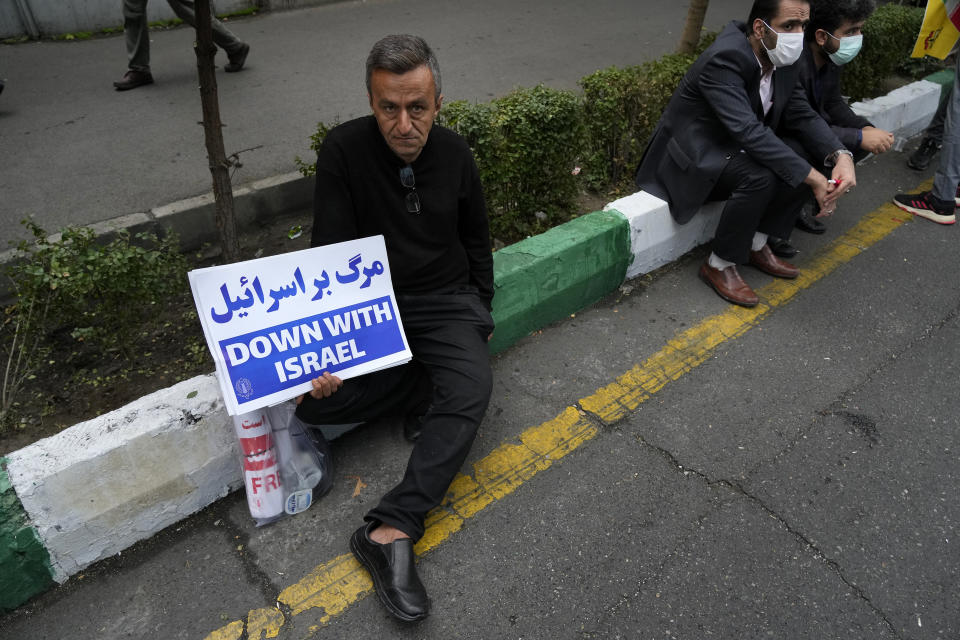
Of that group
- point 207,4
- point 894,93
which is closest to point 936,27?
point 894,93

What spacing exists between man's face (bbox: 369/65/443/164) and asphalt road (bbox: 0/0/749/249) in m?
2.40

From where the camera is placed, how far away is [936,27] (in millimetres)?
4660

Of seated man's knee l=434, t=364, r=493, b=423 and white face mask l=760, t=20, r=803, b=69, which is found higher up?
white face mask l=760, t=20, r=803, b=69

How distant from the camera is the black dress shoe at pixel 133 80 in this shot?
19.1 ft

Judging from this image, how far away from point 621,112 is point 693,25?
1756 millimetres

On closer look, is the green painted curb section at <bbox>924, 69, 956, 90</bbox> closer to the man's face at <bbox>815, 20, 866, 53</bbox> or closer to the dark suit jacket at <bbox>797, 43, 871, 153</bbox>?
the dark suit jacket at <bbox>797, 43, 871, 153</bbox>

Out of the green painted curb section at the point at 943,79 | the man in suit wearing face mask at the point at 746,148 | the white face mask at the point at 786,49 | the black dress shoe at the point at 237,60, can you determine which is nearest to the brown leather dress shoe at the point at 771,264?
the man in suit wearing face mask at the point at 746,148

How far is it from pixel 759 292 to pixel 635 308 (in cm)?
81

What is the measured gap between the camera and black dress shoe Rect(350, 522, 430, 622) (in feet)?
6.64

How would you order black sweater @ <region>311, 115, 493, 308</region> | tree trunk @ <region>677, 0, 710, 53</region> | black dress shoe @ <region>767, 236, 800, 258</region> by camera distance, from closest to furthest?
black sweater @ <region>311, 115, 493, 308</region> < black dress shoe @ <region>767, 236, 800, 258</region> < tree trunk @ <region>677, 0, 710, 53</region>

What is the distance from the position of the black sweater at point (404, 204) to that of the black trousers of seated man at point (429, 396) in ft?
0.41

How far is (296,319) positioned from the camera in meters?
2.21

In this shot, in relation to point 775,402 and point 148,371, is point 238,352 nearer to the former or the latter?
point 148,371

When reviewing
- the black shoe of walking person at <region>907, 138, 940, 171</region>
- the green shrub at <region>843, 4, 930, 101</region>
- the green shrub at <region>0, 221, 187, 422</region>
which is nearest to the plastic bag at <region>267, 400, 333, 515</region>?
the green shrub at <region>0, 221, 187, 422</region>
